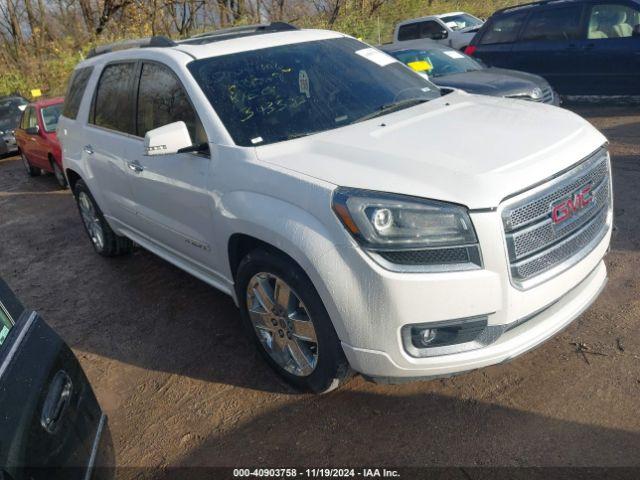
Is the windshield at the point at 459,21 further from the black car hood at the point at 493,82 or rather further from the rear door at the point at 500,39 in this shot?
the black car hood at the point at 493,82

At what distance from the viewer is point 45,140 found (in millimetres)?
9758

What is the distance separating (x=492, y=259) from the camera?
2482mm

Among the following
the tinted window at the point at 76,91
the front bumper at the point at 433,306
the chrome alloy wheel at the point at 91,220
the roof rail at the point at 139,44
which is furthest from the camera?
the chrome alloy wheel at the point at 91,220

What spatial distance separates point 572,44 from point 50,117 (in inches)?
339

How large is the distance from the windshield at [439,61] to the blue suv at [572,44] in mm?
1722

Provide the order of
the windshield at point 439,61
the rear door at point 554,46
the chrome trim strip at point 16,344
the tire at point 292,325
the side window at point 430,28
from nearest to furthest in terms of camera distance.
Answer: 1. the chrome trim strip at point 16,344
2. the tire at point 292,325
3. the windshield at point 439,61
4. the rear door at point 554,46
5. the side window at point 430,28

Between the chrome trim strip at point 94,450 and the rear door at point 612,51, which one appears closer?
the chrome trim strip at point 94,450

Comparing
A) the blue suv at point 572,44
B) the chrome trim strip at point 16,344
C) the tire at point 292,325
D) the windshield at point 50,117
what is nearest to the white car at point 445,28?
the blue suv at point 572,44

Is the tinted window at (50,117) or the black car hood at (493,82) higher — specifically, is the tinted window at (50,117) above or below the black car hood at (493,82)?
below

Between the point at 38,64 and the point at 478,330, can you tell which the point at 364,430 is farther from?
the point at 38,64

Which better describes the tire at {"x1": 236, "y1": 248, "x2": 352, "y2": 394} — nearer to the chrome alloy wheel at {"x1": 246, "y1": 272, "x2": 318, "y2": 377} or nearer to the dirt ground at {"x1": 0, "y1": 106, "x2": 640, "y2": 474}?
the chrome alloy wheel at {"x1": 246, "y1": 272, "x2": 318, "y2": 377}

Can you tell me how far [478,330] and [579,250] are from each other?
0.71 metres

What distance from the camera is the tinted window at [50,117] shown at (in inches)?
387

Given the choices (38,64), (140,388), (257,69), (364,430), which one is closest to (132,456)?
(140,388)
